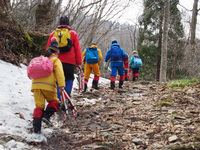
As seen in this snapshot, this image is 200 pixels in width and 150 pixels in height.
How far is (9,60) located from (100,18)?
276 inches

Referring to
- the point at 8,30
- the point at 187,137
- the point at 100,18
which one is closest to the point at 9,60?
the point at 8,30

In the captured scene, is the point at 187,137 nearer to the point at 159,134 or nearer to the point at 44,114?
the point at 159,134

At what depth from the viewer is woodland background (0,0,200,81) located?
6.41 m

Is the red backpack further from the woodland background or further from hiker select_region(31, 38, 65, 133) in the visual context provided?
the woodland background

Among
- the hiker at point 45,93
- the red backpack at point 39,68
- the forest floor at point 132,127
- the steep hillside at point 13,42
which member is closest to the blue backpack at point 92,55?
the steep hillside at point 13,42

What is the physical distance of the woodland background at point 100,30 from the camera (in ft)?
21.0

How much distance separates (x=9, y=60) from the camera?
20.8 ft

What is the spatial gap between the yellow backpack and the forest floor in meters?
1.60

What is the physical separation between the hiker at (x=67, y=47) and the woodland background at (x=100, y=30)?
158 centimetres

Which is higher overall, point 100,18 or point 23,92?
point 100,18

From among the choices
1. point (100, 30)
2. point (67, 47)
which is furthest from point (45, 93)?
point (100, 30)

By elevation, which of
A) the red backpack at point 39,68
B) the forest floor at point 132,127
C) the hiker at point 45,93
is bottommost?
the forest floor at point 132,127

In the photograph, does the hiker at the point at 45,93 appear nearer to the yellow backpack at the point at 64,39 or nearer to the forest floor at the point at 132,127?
the forest floor at the point at 132,127

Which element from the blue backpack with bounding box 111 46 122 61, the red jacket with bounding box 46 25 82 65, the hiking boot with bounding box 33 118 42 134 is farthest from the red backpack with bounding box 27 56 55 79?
the blue backpack with bounding box 111 46 122 61
